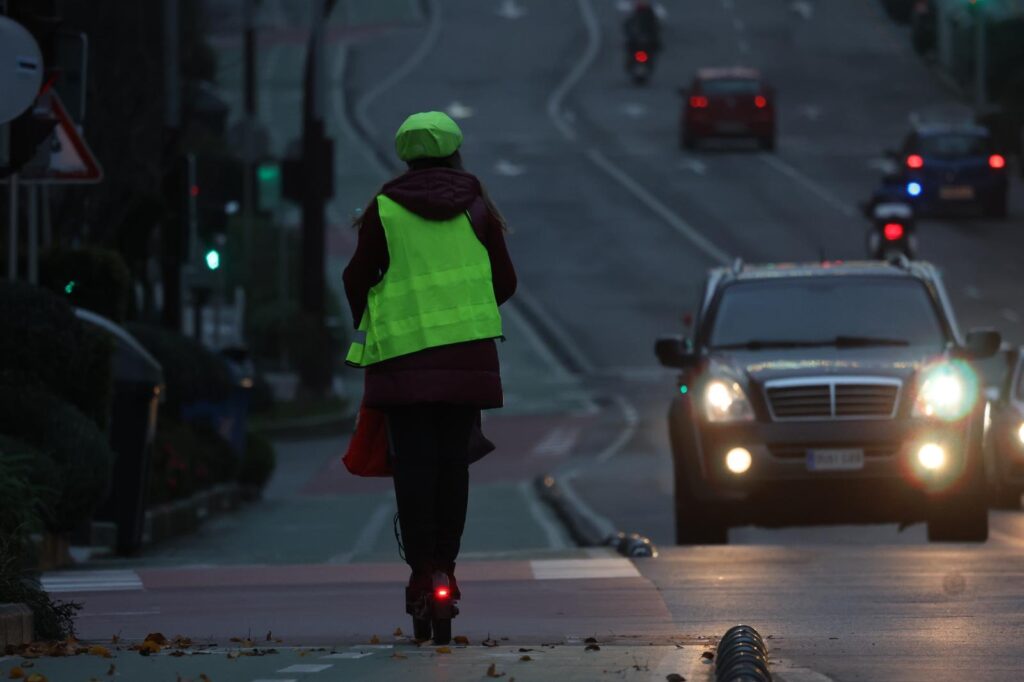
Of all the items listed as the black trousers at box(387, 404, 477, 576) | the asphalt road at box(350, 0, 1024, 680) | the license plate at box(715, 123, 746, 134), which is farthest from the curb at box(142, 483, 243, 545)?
the license plate at box(715, 123, 746, 134)

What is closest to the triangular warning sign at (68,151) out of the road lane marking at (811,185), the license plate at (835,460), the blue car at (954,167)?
the license plate at (835,460)

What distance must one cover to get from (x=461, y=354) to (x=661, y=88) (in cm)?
6530

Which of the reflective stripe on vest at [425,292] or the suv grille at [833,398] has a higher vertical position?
the reflective stripe on vest at [425,292]

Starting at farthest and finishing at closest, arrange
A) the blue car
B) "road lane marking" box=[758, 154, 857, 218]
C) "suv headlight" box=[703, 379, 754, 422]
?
1. "road lane marking" box=[758, 154, 857, 218]
2. the blue car
3. "suv headlight" box=[703, 379, 754, 422]

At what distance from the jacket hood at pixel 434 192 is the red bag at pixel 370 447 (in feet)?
2.25

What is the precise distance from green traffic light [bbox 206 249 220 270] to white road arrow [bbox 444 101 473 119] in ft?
117

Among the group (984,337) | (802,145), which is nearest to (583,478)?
(984,337)

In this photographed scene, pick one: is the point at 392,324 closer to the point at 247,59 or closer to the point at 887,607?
the point at 887,607

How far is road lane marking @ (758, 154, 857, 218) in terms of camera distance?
52612 millimetres

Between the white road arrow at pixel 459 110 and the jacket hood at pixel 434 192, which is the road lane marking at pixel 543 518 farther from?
the white road arrow at pixel 459 110

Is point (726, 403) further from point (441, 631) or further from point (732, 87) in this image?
point (732, 87)

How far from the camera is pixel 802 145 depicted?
6312cm

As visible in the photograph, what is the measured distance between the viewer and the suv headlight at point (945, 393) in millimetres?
15000

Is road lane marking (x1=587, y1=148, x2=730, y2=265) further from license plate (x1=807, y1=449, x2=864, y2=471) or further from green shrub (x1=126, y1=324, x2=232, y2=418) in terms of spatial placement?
license plate (x1=807, y1=449, x2=864, y2=471)
